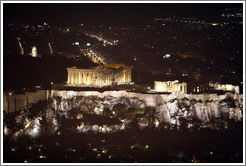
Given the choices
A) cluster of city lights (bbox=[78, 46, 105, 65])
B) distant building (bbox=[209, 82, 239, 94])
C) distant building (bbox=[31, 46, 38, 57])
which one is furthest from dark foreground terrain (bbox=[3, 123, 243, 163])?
cluster of city lights (bbox=[78, 46, 105, 65])

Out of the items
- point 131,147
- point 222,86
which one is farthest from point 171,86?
point 131,147

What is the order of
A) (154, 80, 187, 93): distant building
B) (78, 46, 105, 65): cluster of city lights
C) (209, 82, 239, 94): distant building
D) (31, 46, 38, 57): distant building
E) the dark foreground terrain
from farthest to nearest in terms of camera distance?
(78, 46, 105, 65): cluster of city lights < (31, 46, 38, 57): distant building < (209, 82, 239, 94): distant building < (154, 80, 187, 93): distant building < the dark foreground terrain

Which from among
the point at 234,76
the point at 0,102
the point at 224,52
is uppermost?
the point at 224,52

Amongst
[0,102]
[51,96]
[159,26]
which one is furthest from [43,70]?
[159,26]

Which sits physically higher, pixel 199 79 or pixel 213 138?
pixel 199 79

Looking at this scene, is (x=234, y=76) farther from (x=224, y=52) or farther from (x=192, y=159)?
(x=192, y=159)

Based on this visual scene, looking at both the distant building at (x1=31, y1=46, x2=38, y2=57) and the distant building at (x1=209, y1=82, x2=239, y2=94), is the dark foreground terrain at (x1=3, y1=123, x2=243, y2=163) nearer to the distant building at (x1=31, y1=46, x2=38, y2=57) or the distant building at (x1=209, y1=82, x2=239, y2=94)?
the distant building at (x1=209, y1=82, x2=239, y2=94)

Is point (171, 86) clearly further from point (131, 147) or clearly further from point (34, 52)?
point (34, 52)

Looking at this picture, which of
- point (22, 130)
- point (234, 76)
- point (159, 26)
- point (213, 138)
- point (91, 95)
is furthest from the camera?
point (159, 26)

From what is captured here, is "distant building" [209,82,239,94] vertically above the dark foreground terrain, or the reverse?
"distant building" [209,82,239,94]
